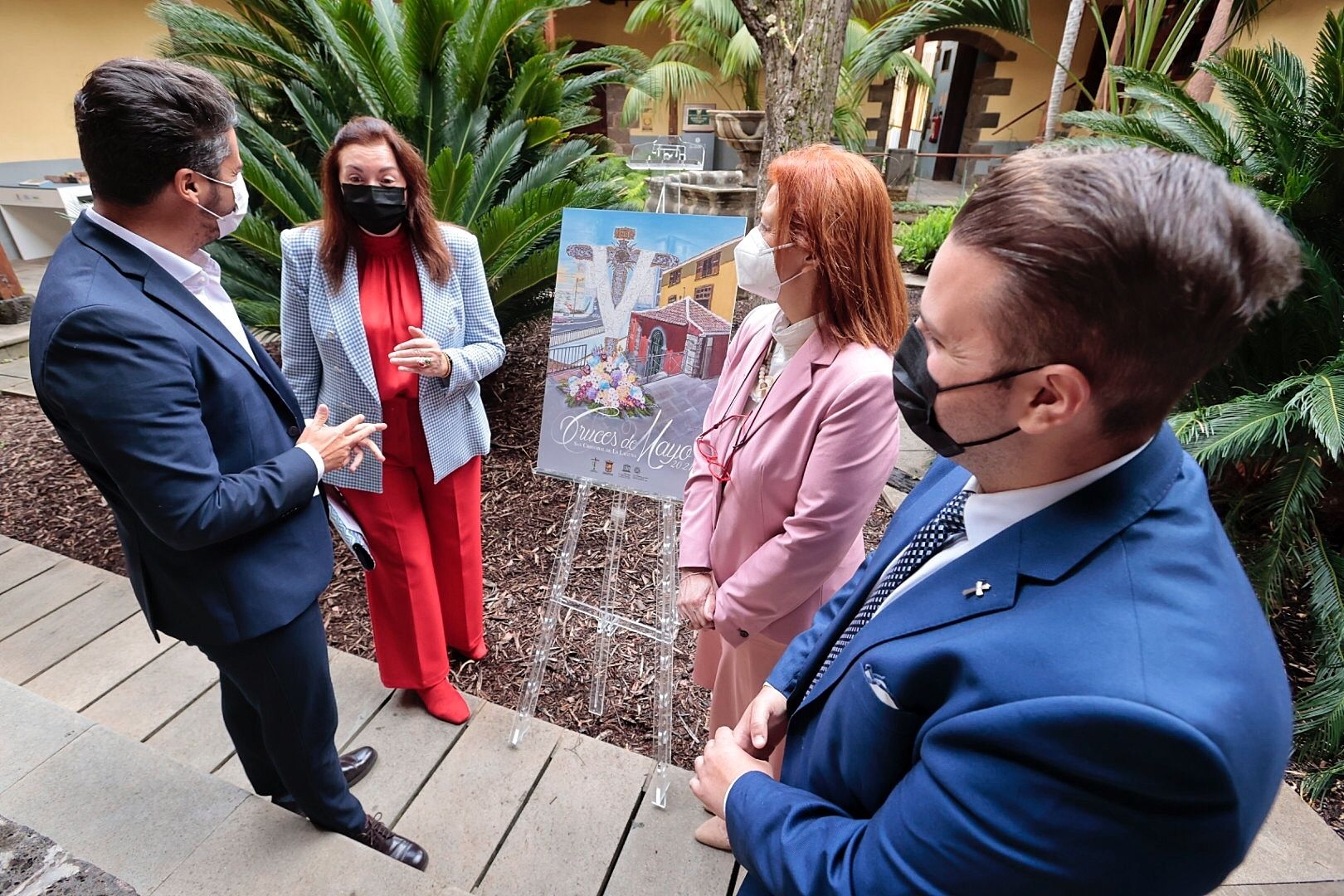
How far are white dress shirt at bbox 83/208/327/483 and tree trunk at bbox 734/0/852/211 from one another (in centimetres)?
309

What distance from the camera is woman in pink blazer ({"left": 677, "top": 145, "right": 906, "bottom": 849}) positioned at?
148 centimetres

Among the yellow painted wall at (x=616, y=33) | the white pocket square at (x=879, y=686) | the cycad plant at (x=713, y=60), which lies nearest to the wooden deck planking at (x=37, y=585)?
the white pocket square at (x=879, y=686)

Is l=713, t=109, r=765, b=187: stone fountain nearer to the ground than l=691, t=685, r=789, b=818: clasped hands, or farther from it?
farther from it

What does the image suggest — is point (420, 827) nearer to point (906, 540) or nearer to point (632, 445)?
point (632, 445)

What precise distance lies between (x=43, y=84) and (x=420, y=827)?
1022 centimetres

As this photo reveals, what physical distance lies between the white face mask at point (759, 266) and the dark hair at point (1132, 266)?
0.85m

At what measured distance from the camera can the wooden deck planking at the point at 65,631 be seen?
264cm

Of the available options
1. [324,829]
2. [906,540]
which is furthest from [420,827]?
[906,540]

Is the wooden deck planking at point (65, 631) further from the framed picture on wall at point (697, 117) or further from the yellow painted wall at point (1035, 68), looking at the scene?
the yellow painted wall at point (1035, 68)

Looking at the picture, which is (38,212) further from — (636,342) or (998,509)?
(998,509)

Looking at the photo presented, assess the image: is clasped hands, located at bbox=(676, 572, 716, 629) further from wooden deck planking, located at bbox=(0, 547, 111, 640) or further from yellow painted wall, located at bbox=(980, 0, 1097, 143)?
yellow painted wall, located at bbox=(980, 0, 1097, 143)

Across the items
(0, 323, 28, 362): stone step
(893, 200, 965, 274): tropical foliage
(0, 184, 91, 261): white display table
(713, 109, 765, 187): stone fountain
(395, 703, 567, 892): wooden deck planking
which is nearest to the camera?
(395, 703, 567, 892): wooden deck planking

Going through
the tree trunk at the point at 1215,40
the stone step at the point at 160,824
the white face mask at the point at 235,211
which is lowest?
the stone step at the point at 160,824

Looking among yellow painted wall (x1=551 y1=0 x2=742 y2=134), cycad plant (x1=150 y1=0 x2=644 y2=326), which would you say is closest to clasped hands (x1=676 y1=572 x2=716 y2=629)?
cycad plant (x1=150 y1=0 x2=644 y2=326)
